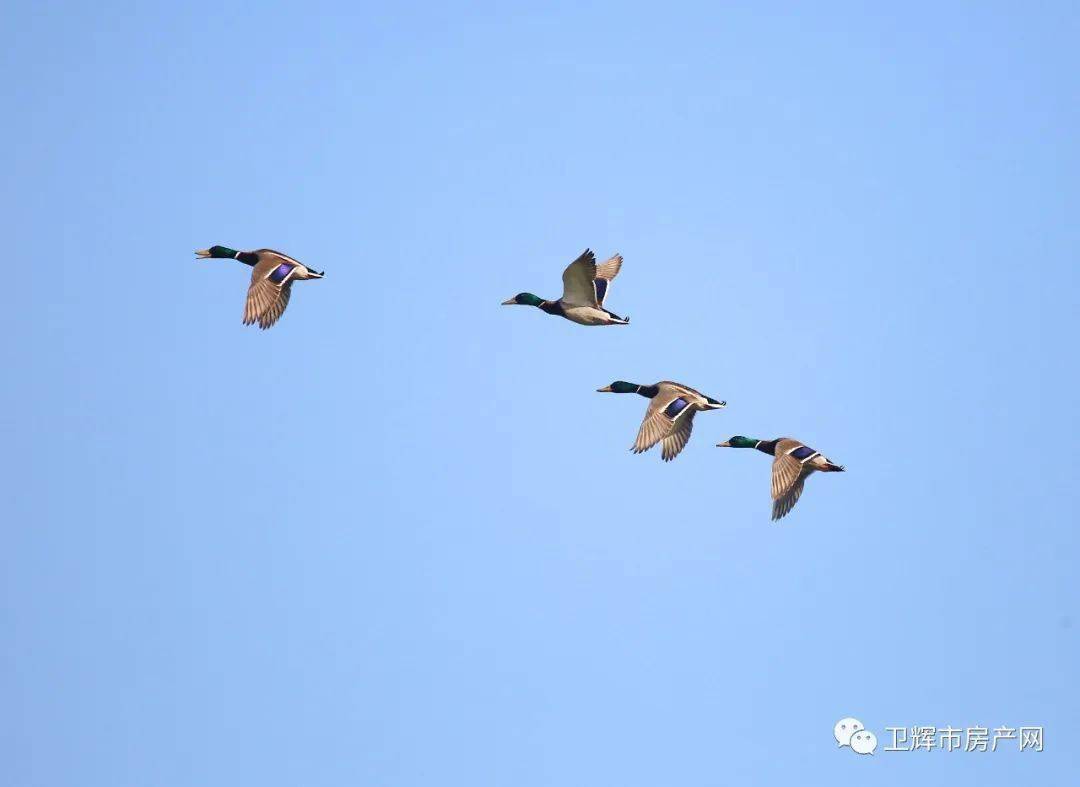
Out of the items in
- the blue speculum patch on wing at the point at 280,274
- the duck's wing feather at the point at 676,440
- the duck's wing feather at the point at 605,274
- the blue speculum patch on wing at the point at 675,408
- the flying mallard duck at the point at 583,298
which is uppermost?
the duck's wing feather at the point at 605,274

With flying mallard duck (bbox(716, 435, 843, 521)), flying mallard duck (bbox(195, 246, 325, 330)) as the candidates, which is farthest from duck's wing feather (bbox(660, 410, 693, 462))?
flying mallard duck (bbox(195, 246, 325, 330))

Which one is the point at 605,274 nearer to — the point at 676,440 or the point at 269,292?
the point at 676,440

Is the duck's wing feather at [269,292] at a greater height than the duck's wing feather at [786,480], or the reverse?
the duck's wing feather at [269,292]

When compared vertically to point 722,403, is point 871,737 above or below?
below

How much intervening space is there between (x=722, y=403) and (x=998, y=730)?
16.2 m

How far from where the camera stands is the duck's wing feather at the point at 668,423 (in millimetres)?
76500

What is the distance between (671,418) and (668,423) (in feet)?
0.75

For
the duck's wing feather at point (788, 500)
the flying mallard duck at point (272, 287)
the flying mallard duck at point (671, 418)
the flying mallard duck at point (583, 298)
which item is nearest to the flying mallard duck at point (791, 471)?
the duck's wing feather at point (788, 500)

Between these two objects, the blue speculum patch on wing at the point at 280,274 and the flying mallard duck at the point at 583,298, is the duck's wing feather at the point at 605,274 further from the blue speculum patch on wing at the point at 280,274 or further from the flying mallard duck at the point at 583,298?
the blue speculum patch on wing at the point at 280,274

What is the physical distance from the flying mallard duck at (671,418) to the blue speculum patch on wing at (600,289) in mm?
4053

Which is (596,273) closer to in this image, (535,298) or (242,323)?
(535,298)

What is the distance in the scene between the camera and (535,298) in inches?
3228

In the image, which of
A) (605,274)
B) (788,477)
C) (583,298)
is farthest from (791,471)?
(605,274)

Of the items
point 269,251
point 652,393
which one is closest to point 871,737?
point 652,393
